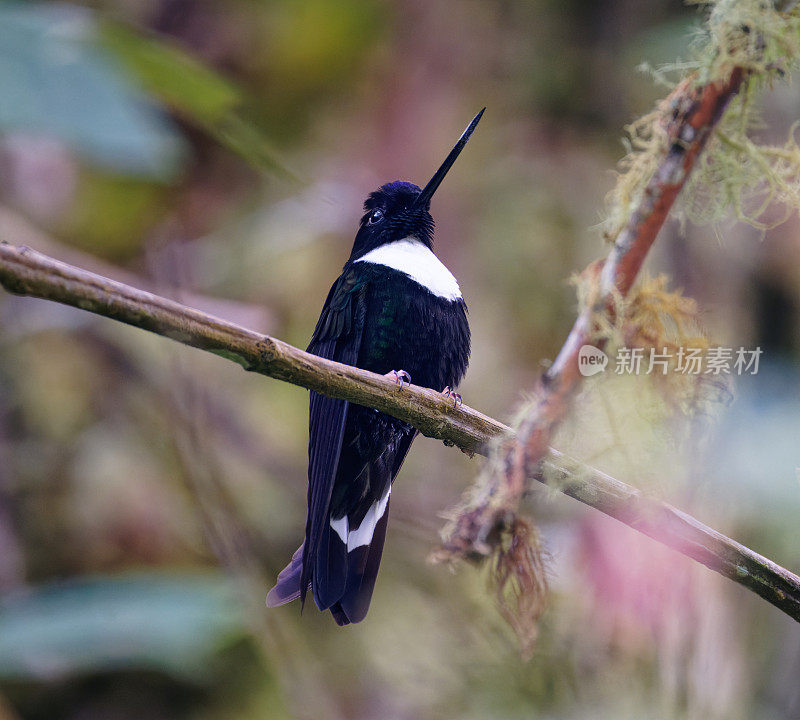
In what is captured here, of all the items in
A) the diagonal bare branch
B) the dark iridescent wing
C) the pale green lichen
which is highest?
the pale green lichen

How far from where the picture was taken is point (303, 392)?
12.8ft

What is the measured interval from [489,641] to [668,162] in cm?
109

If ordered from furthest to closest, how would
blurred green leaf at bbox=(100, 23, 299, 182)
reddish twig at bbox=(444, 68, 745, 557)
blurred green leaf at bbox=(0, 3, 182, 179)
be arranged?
1. blurred green leaf at bbox=(100, 23, 299, 182)
2. blurred green leaf at bbox=(0, 3, 182, 179)
3. reddish twig at bbox=(444, 68, 745, 557)

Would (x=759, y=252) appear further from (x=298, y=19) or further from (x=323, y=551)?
(x=298, y=19)

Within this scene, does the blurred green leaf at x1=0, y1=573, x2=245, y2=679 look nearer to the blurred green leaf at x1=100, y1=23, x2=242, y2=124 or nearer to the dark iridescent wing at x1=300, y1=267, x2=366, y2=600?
the dark iridescent wing at x1=300, y1=267, x2=366, y2=600

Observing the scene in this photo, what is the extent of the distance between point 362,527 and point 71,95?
126 centimetres

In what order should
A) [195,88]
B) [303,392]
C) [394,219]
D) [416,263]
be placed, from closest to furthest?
[195,88], [416,263], [394,219], [303,392]

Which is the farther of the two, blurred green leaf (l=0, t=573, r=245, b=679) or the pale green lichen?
blurred green leaf (l=0, t=573, r=245, b=679)

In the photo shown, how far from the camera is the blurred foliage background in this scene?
72.4 inches

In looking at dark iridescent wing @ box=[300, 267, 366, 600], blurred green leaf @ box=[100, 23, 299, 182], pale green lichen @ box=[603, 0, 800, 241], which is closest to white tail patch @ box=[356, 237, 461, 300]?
dark iridescent wing @ box=[300, 267, 366, 600]

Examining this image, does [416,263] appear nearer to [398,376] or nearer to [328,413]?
[328,413]

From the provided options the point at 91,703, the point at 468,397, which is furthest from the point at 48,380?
the point at 468,397

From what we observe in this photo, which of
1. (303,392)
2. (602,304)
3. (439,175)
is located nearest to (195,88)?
(439,175)

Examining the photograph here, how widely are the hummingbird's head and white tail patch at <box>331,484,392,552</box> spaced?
0.74 meters
